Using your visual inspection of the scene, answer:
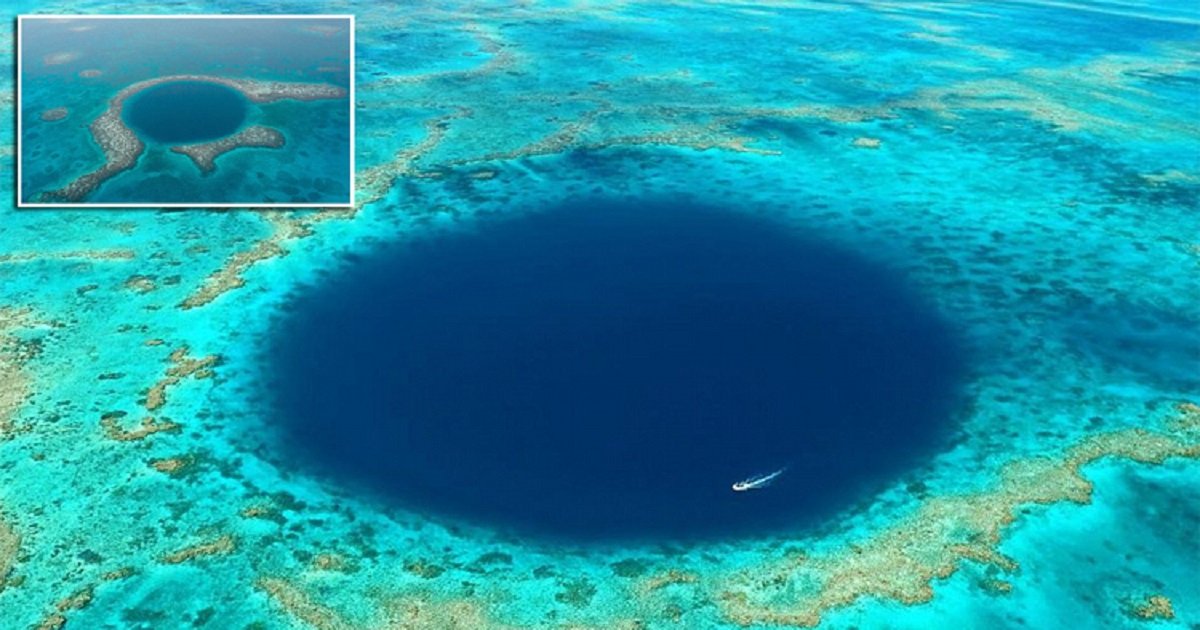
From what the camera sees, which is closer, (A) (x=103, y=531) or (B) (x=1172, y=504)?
(A) (x=103, y=531)

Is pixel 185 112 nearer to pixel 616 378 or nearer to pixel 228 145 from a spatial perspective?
pixel 228 145

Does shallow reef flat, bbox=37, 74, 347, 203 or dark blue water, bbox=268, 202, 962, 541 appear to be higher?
shallow reef flat, bbox=37, 74, 347, 203

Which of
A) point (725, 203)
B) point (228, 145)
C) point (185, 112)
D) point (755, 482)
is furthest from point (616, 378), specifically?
point (185, 112)

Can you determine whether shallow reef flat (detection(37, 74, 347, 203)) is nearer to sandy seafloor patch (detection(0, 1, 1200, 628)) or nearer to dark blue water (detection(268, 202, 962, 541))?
sandy seafloor patch (detection(0, 1, 1200, 628))

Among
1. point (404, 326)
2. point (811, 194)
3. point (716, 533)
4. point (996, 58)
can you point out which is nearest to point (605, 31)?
point (996, 58)

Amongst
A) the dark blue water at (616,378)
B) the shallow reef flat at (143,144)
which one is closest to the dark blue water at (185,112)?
the shallow reef flat at (143,144)

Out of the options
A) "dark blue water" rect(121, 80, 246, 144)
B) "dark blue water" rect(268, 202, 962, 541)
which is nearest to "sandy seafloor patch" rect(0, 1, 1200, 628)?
"dark blue water" rect(268, 202, 962, 541)

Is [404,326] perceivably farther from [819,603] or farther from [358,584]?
[819,603]

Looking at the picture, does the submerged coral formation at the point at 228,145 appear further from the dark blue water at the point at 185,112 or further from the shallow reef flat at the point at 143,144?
the dark blue water at the point at 185,112
